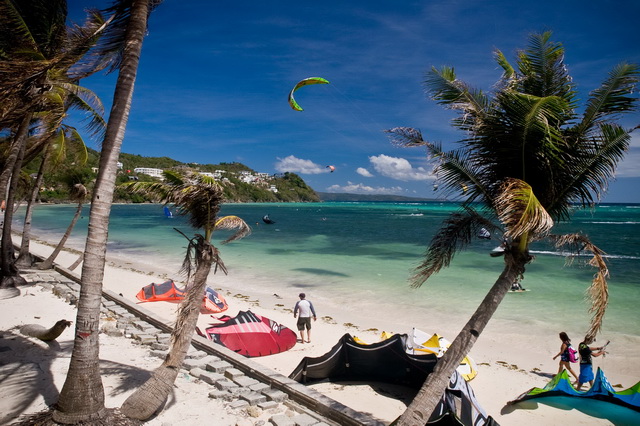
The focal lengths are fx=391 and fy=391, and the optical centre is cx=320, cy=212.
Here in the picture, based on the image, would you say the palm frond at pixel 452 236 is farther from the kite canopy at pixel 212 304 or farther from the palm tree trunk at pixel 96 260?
the kite canopy at pixel 212 304

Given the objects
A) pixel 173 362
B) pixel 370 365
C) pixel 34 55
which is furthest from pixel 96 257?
pixel 370 365

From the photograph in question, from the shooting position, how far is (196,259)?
5426 mm

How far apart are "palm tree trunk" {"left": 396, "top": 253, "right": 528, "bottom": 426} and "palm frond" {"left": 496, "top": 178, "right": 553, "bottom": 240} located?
22.4 inches

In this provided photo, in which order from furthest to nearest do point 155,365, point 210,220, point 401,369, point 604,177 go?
point 401,369 → point 155,365 → point 210,220 → point 604,177

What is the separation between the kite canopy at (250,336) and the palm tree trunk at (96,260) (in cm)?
413

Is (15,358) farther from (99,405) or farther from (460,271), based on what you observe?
(460,271)

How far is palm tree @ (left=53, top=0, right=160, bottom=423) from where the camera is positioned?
428 cm

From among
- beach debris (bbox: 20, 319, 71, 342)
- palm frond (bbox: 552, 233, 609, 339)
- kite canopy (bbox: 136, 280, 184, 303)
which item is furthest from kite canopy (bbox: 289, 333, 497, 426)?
kite canopy (bbox: 136, 280, 184, 303)

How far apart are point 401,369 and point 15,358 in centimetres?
681

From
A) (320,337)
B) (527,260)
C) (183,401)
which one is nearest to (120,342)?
(183,401)

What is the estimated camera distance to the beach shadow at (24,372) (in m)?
5.19

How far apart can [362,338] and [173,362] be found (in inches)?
273

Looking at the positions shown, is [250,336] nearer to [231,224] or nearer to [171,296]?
[231,224]

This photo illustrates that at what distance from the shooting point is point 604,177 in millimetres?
4180
